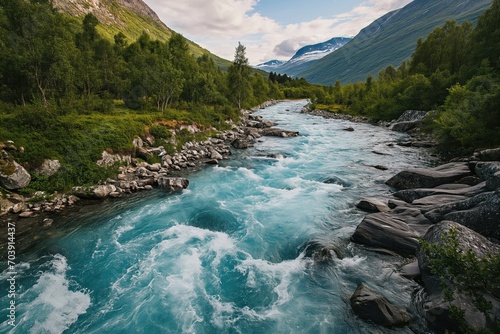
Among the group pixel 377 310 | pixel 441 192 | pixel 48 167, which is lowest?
pixel 377 310

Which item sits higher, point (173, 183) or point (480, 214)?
point (480, 214)

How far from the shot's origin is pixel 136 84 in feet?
160

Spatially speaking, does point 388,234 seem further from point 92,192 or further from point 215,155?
point 215,155

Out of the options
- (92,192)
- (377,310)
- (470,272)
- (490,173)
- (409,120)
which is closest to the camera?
(470,272)

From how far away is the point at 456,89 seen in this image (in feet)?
137

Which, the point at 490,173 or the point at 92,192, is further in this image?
the point at 92,192

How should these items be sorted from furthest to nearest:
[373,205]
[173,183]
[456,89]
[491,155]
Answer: [456,89] < [173,183] < [491,155] < [373,205]

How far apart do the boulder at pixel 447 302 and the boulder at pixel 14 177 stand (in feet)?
92.2

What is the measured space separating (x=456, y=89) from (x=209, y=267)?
50.2 m

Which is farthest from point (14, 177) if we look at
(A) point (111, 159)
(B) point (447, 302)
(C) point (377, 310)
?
(B) point (447, 302)

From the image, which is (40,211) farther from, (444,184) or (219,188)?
(444,184)

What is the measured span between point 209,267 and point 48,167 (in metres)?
18.5

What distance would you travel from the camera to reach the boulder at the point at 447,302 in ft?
28.1

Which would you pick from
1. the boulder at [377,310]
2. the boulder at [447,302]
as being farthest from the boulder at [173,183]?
the boulder at [447,302]
